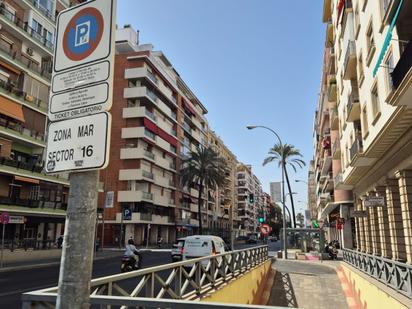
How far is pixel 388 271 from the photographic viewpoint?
10.9 metres

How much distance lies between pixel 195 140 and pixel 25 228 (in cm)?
4706

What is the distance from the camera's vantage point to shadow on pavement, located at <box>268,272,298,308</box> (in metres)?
18.4

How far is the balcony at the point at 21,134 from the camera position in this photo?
29.6 metres

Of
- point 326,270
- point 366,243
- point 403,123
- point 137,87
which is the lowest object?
point 326,270

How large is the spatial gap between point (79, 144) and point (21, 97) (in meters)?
32.4

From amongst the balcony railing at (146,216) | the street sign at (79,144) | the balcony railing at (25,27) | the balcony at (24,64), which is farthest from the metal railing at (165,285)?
the balcony railing at (146,216)

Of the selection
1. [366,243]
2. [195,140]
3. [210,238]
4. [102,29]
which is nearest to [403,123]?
[210,238]

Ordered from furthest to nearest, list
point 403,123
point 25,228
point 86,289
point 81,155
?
point 25,228 < point 403,123 < point 81,155 < point 86,289

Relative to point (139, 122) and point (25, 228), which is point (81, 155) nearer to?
point (25, 228)

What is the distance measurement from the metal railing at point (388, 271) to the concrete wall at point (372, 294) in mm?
200

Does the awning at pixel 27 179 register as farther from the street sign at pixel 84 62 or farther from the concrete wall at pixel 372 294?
the street sign at pixel 84 62

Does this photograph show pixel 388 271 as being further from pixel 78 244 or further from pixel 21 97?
pixel 21 97

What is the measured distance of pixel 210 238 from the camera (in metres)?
18.2

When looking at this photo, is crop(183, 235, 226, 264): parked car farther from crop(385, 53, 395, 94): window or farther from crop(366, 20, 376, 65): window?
crop(366, 20, 376, 65): window
